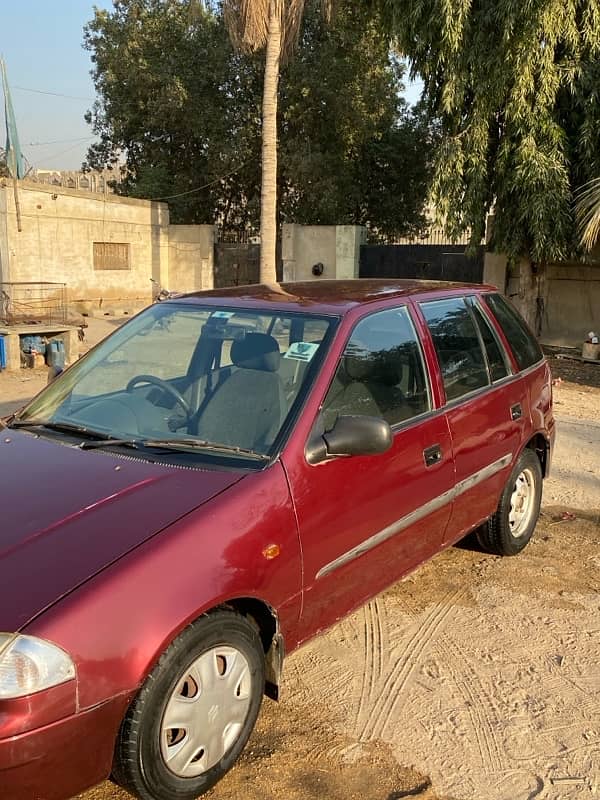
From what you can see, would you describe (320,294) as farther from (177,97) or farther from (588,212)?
(177,97)

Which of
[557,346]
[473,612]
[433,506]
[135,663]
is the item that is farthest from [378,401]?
[557,346]

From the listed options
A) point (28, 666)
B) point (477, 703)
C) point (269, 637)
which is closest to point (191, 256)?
point (477, 703)

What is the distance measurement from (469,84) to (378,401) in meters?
11.0

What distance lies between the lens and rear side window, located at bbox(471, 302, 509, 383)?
434cm

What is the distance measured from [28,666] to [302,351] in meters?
1.73

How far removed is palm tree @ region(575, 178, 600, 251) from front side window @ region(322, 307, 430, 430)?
26.7ft

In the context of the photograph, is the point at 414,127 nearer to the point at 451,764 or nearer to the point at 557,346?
the point at 557,346

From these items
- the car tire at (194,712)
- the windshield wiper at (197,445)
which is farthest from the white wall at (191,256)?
the car tire at (194,712)

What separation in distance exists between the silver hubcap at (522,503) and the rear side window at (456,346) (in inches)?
33.0

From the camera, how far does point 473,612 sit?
13.0 feet

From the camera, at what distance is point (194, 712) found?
7.79 feet

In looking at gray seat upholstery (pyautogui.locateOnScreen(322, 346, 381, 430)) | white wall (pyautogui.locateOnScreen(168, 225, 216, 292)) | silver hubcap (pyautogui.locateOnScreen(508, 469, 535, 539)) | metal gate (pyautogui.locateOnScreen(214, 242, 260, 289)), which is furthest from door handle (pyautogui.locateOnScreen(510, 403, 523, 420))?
white wall (pyautogui.locateOnScreen(168, 225, 216, 292))

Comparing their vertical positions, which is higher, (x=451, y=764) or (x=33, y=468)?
(x=33, y=468)

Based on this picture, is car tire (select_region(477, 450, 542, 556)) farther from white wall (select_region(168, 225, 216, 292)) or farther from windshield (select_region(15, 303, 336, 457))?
white wall (select_region(168, 225, 216, 292))
